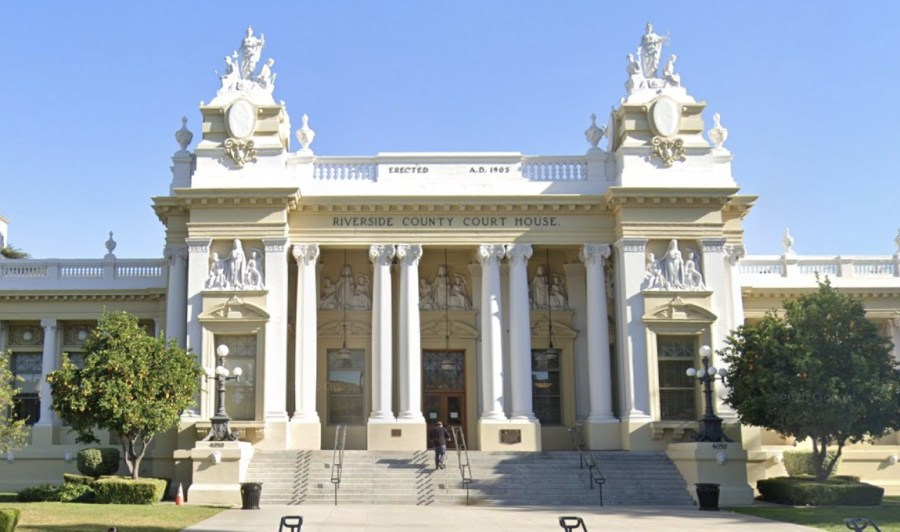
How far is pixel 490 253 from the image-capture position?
33719 millimetres

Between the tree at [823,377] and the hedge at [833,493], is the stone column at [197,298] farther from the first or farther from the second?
the hedge at [833,493]

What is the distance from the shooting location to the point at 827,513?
2364 cm

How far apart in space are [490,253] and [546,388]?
5.89m

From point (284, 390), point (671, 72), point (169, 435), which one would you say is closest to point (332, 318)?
point (284, 390)

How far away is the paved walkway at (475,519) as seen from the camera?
20234 mm

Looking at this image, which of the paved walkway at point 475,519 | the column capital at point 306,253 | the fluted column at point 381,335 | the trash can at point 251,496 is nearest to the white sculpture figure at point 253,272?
the column capital at point 306,253

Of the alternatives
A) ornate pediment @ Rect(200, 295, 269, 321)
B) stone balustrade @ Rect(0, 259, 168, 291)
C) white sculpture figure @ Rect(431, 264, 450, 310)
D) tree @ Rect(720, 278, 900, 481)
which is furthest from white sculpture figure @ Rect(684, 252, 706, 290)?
stone balustrade @ Rect(0, 259, 168, 291)

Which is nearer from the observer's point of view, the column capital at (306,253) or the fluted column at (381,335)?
the fluted column at (381,335)

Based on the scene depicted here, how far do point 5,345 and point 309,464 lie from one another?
1641cm

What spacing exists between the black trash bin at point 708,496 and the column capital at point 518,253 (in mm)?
10791

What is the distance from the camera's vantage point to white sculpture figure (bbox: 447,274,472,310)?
119ft

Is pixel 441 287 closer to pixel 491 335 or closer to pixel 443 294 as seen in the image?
pixel 443 294

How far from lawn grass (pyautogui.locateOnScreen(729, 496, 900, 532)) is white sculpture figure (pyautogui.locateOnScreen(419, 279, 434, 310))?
14492mm

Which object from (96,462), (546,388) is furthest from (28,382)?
(546,388)
